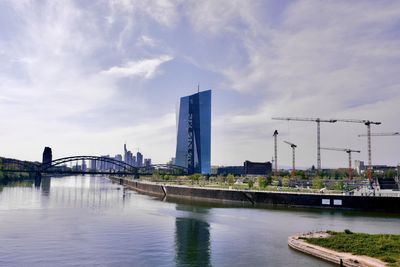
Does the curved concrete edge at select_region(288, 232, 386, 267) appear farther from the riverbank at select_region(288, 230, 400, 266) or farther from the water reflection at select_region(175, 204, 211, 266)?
the water reflection at select_region(175, 204, 211, 266)

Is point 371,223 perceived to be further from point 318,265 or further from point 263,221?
point 318,265

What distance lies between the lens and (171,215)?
203 ft

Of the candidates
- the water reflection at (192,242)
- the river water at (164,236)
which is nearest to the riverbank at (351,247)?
the river water at (164,236)

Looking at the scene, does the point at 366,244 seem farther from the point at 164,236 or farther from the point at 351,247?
the point at 164,236

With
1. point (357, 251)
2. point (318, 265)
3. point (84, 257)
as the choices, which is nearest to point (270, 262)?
point (318, 265)

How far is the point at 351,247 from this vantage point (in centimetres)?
3281

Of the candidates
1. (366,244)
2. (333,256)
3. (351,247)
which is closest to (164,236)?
(333,256)

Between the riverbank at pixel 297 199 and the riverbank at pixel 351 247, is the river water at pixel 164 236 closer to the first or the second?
the riverbank at pixel 351 247

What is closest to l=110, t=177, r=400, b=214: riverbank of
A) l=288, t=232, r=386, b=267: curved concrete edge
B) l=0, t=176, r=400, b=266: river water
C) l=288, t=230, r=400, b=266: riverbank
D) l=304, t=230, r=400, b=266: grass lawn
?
l=0, t=176, r=400, b=266: river water

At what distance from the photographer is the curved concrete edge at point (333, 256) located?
2857 centimetres

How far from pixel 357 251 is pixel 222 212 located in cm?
3653

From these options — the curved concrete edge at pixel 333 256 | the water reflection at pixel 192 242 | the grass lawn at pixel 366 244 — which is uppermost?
the grass lawn at pixel 366 244

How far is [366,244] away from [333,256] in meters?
4.08

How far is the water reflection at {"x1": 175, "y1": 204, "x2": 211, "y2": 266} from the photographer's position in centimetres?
3212
